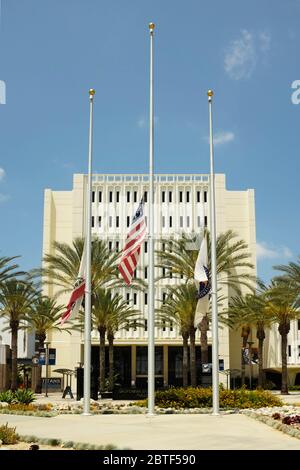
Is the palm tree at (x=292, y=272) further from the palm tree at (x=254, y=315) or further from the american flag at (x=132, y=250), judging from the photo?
the american flag at (x=132, y=250)

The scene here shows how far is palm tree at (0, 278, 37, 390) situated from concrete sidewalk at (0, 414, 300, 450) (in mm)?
→ 26452

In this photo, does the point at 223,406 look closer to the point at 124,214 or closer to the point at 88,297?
the point at 88,297

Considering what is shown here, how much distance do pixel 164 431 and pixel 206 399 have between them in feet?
30.0

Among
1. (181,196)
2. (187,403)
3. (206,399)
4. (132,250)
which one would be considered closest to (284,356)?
(181,196)

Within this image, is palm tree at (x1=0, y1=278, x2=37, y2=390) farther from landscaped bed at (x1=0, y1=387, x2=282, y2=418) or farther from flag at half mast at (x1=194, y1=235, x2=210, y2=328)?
flag at half mast at (x1=194, y1=235, x2=210, y2=328)

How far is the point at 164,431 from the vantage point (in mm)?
16344

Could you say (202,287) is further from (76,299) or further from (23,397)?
(23,397)

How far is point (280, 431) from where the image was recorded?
16.4 meters

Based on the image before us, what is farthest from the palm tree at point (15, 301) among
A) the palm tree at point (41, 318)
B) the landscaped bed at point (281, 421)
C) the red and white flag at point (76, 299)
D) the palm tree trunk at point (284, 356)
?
the landscaped bed at point (281, 421)

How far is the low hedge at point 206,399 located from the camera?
25.0 metres
